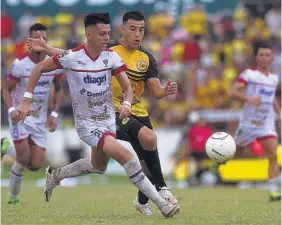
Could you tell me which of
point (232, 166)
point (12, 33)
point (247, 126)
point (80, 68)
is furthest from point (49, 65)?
point (12, 33)

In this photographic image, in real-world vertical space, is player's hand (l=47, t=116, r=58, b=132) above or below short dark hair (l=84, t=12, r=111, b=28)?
below

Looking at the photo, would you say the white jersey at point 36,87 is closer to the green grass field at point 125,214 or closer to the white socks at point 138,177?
the green grass field at point 125,214

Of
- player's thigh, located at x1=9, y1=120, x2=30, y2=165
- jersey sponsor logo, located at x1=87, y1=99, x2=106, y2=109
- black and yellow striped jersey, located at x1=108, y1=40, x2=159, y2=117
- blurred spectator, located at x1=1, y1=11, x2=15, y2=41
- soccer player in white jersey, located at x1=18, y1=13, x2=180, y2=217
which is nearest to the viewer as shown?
soccer player in white jersey, located at x1=18, y1=13, x2=180, y2=217

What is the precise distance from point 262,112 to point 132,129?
17.4ft

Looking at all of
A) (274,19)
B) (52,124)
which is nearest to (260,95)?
(52,124)

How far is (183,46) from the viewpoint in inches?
1031

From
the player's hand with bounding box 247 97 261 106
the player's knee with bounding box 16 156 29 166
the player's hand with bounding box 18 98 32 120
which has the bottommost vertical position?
the player's knee with bounding box 16 156 29 166

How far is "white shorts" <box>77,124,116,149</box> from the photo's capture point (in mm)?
9547

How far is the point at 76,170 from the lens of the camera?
10.5 m

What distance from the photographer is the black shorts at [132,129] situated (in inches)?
416

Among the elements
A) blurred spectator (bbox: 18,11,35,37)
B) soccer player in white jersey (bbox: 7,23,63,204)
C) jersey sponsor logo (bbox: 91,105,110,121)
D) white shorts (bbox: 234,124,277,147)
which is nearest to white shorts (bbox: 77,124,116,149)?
jersey sponsor logo (bbox: 91,105,110,121)

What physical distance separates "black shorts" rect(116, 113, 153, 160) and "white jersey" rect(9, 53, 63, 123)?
8.04 feet

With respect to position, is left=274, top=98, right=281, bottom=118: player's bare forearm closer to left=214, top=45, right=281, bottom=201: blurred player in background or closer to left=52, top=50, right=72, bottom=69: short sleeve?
left=214, top=45, right=281, bottom=201: blurred player in background

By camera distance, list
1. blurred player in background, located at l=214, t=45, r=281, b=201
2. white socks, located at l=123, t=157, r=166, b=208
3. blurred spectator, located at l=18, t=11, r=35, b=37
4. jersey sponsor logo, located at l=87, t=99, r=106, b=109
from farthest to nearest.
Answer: blurred spectator, located at l=18, t=11, r=35, b=37 → blurred player in background, located at l=214, t=45, r=281, b=201 → jersey sponsor logo, located at l=87, t=99, r=106, b=109 → white socks, located at l=123, t=157, r=166, b=208
